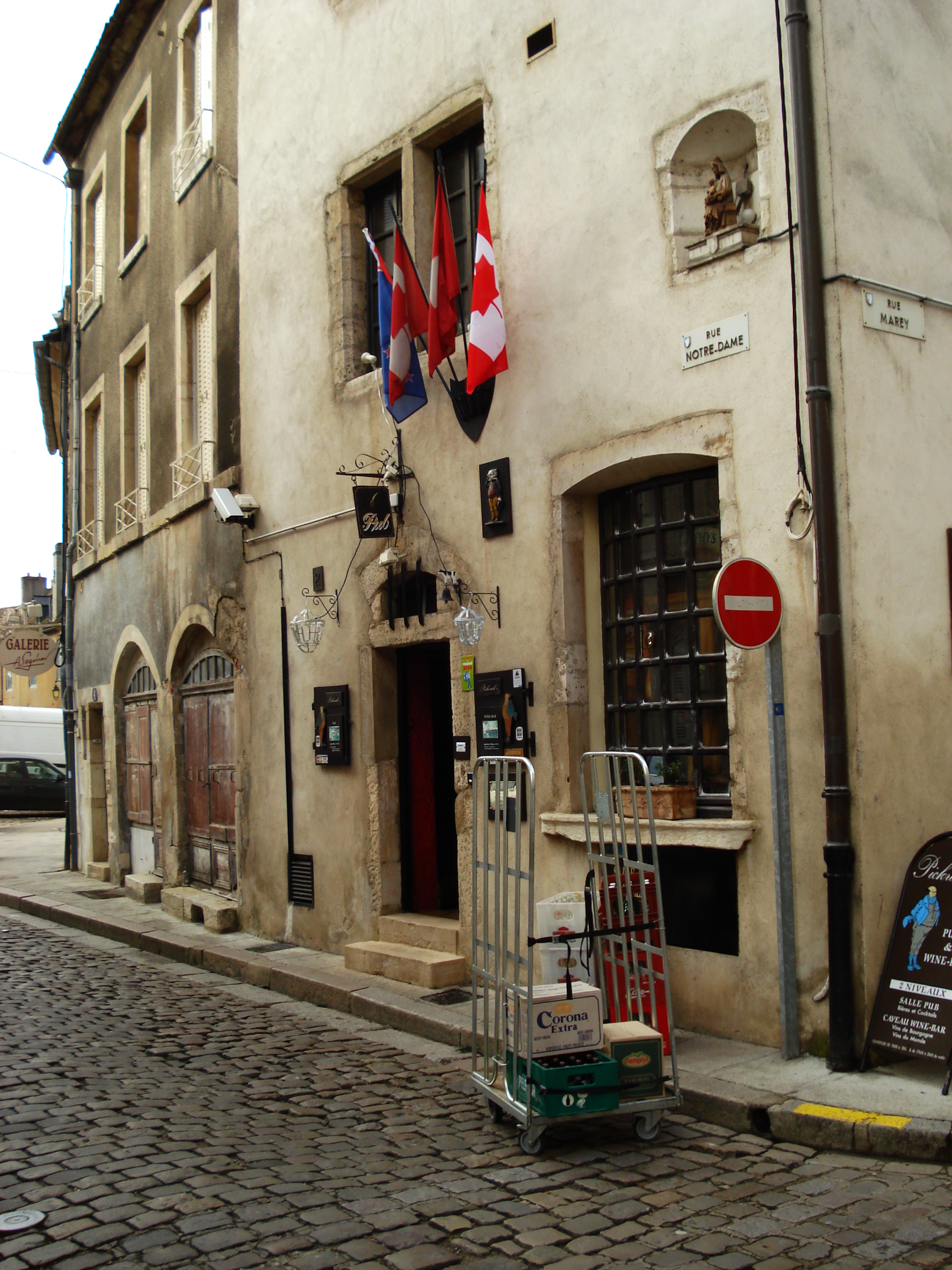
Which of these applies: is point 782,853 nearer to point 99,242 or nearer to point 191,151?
point 191,151

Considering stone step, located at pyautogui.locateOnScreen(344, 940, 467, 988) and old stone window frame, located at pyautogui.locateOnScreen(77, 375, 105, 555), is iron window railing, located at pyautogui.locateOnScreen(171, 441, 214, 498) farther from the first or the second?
stone step, located at pyautogui.locateOnScreen(344, 940, 467, 988)

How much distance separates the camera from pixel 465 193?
853 cm

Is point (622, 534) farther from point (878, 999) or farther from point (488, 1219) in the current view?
point (488, 1219)

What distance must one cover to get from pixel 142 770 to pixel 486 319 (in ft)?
29.5

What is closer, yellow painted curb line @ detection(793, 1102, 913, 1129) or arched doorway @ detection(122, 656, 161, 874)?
yellow painted curb line @ detection(793, 1102, 913, 1129)

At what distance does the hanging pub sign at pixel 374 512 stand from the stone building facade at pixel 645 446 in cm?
28

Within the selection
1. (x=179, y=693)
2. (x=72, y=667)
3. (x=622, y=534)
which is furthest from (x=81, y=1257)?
(x=72, y=667)

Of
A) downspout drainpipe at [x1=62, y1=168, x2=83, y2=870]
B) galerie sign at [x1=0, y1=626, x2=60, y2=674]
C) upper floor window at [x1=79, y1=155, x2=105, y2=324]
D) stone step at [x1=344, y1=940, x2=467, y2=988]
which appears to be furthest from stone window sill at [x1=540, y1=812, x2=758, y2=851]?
galerie sign at [x1=0, y1=626, x2=60, y2=674]

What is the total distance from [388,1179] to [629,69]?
5.85 meters

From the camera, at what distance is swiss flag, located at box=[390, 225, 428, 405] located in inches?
312

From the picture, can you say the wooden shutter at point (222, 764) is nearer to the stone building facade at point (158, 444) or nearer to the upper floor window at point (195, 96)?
the stone building facade at point (158, 444)

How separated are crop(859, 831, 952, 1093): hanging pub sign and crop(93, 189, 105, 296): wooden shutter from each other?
1428cm

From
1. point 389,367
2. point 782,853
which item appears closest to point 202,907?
point 389,367

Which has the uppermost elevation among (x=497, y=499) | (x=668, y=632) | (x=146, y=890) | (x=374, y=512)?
(x=374, y=512)
